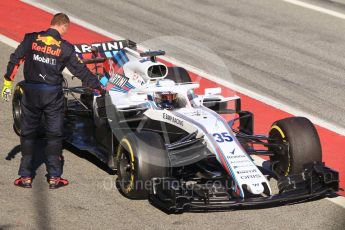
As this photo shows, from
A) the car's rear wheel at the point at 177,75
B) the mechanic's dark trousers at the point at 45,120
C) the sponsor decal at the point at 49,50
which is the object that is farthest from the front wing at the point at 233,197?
the car's rear wheel at the point at 177,75

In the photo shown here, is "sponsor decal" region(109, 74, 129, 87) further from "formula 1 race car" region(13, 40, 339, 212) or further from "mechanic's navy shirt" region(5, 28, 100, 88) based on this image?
"mechanic's navy shirt" region(5, 28, 100, 88)

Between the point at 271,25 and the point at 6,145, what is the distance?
344 inches

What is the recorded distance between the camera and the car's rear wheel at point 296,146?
35.4 feet

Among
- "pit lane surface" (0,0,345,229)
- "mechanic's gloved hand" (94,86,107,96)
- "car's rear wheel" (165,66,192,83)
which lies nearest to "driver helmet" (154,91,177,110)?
"mechanic's gloved hand" (94,86,107,96)

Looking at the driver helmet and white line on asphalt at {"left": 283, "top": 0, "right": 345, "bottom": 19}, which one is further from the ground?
white line on asphalt at {"left": 283, "top": 0, "right": 345, "bottom": 19}

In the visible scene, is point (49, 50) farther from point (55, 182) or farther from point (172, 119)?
point (172, 119)

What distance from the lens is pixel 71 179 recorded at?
444 inches

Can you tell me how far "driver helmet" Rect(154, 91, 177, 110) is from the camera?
450 inches

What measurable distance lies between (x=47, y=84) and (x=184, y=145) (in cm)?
182

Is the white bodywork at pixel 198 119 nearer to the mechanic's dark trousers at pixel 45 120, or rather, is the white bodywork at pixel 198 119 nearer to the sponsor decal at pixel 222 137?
the sponsor decal at pixel 222 137

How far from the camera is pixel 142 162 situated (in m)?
10.3

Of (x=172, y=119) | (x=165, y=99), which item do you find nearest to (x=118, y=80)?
(x=165, y=99)

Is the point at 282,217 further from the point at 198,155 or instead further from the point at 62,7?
the point at 62,7

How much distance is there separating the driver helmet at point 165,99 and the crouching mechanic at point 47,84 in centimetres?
93
